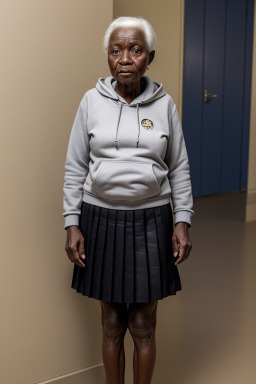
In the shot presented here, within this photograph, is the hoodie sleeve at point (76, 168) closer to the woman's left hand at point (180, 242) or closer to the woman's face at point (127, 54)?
the woman's face at point (127, 54)

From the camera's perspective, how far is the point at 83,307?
218 centimetres

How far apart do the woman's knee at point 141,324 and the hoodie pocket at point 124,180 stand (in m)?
0.41

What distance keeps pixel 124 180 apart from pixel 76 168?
8.7 inches

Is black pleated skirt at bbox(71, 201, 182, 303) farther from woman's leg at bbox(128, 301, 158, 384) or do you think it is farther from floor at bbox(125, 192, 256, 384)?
floor at bbox(125, 192, 256, 384)

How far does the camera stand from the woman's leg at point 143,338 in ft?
5.79

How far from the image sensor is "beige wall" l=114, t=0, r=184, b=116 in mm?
4656

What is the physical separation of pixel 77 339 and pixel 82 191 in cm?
76
